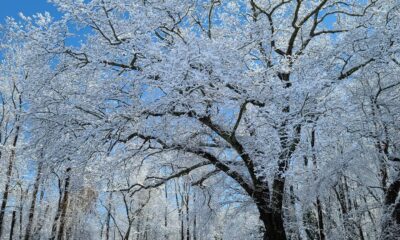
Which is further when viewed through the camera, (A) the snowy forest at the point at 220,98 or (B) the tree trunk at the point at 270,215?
(B) the tree trunk at the point at 270,215

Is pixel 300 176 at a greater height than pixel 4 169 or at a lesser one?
lesser

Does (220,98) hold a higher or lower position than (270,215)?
higher

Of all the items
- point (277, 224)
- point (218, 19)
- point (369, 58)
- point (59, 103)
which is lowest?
point (277, 224)

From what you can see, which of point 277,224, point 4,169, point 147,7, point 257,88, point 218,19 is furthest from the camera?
point 4,169

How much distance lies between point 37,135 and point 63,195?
709 cm

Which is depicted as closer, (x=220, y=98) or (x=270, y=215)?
(x=220, y=98)

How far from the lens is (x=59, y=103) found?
8.43 m

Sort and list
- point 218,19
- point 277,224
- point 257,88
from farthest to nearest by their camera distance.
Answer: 1. point 218,19
2. point 277,224
3. point 257,88

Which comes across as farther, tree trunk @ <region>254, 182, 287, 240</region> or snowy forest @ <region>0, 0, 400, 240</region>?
tree trunk @ <region>254, 182, 287, 240</region>

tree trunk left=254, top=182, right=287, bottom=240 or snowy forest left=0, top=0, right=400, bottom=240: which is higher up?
snowy forest left=0, top=0, right=400, bottom=240

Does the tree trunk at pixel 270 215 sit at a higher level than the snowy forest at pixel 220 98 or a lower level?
lower

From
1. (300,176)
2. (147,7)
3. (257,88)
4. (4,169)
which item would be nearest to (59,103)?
(147,7)

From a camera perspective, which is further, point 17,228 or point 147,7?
point 17,228

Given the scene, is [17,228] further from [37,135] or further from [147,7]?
[147,7]
